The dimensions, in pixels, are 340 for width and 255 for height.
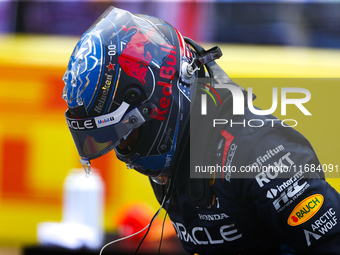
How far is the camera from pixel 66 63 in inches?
132

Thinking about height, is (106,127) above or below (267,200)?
above

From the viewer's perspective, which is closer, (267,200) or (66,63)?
(267,200)

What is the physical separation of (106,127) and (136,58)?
289 millimetres

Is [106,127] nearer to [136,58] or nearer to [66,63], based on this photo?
[136,58]

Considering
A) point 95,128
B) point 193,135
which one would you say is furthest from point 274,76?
point 95,128

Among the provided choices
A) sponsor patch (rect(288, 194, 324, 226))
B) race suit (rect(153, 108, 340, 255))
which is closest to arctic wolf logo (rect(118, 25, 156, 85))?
race suit (rect(153, 108, 340, 255))

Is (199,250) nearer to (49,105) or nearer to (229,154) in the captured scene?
(229,154)

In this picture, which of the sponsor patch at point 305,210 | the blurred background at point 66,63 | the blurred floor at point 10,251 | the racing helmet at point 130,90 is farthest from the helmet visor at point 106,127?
the blurred floor at point 10,251

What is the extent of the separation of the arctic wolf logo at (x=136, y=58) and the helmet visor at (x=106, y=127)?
126mm

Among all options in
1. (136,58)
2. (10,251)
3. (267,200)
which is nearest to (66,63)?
(10,251)

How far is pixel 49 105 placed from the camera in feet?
11.1

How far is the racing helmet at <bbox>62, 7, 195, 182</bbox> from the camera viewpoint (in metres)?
1.50

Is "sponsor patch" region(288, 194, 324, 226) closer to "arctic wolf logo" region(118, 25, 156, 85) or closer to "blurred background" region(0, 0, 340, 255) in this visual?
"arctic wolf logo" region(118, 25, 156, 85)

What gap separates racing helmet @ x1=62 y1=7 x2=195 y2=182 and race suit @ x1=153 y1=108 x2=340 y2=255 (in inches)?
9.1
